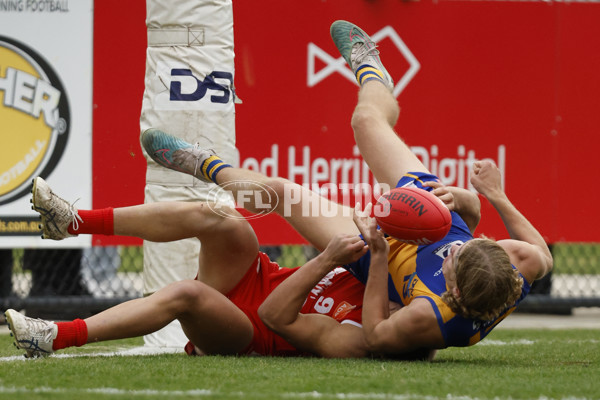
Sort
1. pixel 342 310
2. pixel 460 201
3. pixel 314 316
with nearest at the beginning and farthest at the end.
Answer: pixel 314 316 → pixel 342 310 → pixel 460 201

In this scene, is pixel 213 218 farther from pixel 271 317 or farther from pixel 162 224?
pixel 271 317

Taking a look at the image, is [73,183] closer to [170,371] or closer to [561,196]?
[170,371]

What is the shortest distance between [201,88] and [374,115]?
1.06 m

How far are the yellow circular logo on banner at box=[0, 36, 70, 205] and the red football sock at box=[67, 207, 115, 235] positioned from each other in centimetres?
217

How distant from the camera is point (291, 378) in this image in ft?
11.8

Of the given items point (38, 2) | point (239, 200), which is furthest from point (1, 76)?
point (239, 200)

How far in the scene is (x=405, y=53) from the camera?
6.77 metres

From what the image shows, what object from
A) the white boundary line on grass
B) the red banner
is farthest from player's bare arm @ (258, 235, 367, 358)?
the red banner

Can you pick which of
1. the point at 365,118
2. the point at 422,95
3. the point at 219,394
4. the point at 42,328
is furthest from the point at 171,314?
the point at 422,95

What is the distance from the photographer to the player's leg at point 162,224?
418cm

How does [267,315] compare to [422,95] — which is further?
[422,95]

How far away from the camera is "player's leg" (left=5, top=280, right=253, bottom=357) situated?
157 inches

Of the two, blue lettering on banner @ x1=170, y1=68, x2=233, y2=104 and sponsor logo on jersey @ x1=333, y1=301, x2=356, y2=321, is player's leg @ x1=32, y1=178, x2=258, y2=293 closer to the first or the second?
sponsor logo on jersey @ x1=333, y1=301, x2=356, y2=321

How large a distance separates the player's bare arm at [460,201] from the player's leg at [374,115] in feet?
0.58
